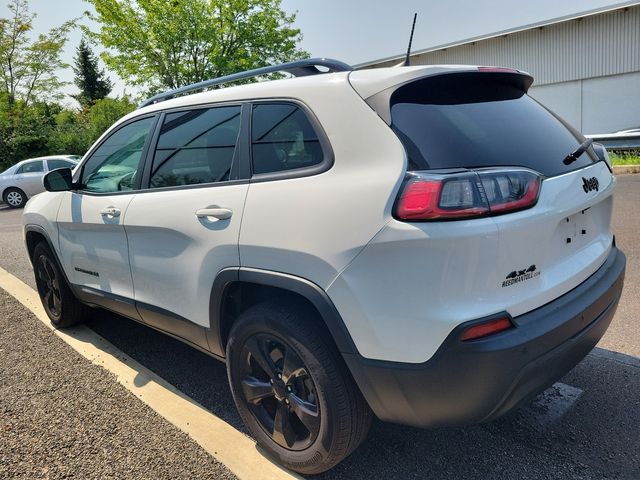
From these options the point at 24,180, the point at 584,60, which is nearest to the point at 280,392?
the point at 24,180

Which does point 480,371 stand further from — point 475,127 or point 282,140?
point 282,140

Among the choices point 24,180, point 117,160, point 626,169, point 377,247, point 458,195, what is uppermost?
point 117,160

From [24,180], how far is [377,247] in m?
16.6

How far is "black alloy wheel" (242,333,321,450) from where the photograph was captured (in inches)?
86.2

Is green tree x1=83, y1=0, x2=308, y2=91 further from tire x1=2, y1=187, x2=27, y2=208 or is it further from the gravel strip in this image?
the gravel strip

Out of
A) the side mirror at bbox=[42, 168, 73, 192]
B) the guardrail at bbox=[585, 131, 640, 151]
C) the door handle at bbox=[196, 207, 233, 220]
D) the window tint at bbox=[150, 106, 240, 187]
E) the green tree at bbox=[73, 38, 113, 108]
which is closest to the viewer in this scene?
the door handle at bbox=[196, 207, 233, 220]

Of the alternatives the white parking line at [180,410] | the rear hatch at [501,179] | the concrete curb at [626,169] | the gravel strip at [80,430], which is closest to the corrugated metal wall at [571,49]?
the concrete curb at [626,169]

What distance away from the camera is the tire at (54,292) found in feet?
13.3

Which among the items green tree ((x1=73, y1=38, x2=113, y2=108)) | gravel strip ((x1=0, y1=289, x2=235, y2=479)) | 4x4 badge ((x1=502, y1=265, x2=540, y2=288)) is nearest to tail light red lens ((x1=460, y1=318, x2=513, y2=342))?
4x4 badge ((x1=502, y1=265, x2=540, y2=288))

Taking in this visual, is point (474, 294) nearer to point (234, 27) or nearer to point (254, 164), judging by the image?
point (254, 164)

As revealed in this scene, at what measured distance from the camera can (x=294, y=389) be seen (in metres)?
2.26

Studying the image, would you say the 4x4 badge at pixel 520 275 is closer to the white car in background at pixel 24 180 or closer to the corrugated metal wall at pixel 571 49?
the white car in background at pixel 24 180

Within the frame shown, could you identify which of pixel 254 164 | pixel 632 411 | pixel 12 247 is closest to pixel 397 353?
pixel 254 164

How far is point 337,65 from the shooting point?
95.5 inches
